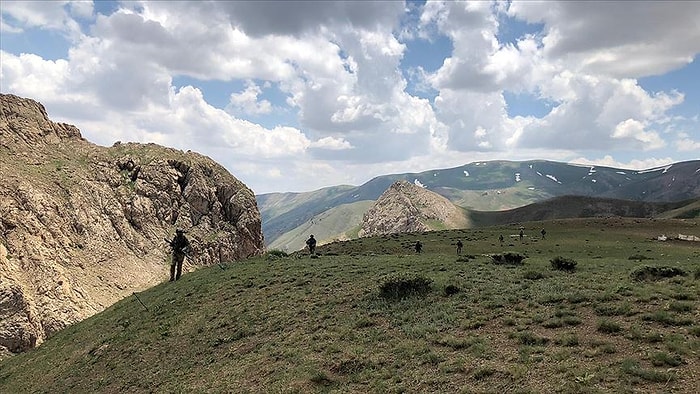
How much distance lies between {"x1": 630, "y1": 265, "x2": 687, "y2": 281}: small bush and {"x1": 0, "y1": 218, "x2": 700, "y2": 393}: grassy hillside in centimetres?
26

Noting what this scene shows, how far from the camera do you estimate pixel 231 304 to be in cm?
2998

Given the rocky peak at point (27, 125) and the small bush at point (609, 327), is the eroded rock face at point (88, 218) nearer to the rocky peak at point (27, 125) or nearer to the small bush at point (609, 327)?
the rocky peak at point (27, 125)

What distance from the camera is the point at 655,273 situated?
79.9 feet

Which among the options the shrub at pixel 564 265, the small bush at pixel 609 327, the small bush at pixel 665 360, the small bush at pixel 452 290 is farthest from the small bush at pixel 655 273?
the small bush at pixel 665 360

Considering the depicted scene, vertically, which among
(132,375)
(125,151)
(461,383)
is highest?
(125,151)

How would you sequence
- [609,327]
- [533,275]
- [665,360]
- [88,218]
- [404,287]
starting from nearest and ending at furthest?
[665,360] → [609,327] → [404,287] → [533,275] → [88,218]

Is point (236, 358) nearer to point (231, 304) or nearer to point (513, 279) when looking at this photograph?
point (231, 304)

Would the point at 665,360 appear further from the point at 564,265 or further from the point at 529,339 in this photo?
the point at 564,265

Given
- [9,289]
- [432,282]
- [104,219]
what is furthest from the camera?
[104,219]

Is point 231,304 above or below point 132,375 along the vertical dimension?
above

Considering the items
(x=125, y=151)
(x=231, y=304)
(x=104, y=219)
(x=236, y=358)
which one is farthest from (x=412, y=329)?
(x=125, y=151)

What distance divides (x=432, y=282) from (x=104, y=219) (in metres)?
84.8

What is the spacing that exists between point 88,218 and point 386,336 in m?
85.0

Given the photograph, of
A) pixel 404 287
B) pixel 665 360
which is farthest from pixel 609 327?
pixel 404 287
